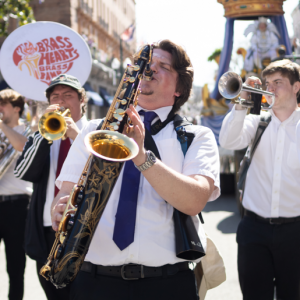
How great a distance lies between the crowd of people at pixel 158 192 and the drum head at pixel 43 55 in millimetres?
429

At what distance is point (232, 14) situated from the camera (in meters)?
9.73

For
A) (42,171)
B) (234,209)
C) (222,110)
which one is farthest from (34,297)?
(222,110)

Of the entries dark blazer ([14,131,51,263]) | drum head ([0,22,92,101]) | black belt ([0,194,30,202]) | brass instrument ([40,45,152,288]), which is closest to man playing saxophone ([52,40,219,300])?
brass instrument ([40,45,152,288])

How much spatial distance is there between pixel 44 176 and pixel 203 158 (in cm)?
145

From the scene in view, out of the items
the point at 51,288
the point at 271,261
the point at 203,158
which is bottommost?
the point at 51,288

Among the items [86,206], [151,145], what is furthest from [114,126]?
[86,206]

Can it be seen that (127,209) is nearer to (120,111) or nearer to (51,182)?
(120,111)

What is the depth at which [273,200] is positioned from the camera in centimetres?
285

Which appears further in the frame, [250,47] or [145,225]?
[250,47]

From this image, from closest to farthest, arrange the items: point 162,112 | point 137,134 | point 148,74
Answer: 1. point 137,134
2. point 148,74
3. point 162,112

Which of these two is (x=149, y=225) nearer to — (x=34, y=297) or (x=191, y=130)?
(x=191, y=130)

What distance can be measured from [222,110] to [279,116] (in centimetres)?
687

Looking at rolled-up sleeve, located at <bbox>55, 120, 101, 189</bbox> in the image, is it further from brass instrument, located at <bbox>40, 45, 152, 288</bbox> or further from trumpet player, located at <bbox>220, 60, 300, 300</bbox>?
trumpet player, located at <bbox>220, 60, 300, 300</bbox>

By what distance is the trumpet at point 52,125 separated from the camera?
5.82 ft
